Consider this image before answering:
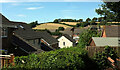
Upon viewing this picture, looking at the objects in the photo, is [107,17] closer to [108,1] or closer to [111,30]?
[108,1]

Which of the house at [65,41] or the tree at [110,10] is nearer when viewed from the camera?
the tree at [110,10]

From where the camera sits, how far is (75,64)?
8.05 meters

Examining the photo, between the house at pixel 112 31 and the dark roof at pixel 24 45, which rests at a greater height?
the house at pixel 112 31

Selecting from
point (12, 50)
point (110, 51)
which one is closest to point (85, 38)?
point (110, 51)

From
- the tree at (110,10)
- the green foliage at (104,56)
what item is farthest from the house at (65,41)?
the tree at (110,10)

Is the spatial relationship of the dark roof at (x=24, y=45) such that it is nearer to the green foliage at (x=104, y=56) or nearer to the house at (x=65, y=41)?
the green foliage at (x=104, y=56)

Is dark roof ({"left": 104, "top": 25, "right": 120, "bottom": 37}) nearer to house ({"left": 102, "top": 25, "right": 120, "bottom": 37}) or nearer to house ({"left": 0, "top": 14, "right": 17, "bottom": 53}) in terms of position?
house ({"left": 102, "top": 25, "right": 120, "bottom": 37})

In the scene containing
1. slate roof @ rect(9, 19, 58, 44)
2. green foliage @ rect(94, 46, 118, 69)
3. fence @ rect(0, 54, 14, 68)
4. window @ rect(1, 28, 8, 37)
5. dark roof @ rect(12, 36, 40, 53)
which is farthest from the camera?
slate roof @ rect(9, 19, 58, 44)

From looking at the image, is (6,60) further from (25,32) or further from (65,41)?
(65,41)

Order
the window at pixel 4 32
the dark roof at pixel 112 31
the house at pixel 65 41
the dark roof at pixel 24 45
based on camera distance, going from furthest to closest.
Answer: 1. the house at pixel 65 41
2. the dark roof at pixel 112 31
3. the dark roof at pixel 24 45
4. the window at pixel 4 32

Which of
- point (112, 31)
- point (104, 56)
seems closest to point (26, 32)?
point (104, 56)

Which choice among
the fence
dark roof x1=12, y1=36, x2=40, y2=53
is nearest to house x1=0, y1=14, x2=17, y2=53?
dark roof x1=12, y1=36, x2=40, y2=53

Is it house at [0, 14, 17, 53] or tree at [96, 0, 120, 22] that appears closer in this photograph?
tree at [96, 0, 120, 22]

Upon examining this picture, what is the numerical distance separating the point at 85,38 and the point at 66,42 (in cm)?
2360
